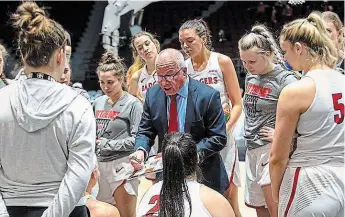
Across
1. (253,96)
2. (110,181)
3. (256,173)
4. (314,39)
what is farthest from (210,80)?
(314,39)

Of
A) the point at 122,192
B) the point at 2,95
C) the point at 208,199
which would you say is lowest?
the point at 122,192

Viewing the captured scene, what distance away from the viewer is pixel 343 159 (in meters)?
2.42

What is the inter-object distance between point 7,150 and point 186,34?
5.94 ft

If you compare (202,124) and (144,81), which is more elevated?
(144,81)

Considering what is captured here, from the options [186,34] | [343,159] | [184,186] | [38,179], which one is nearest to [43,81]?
[38,179]

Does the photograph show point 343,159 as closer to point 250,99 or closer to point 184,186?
point 184,186

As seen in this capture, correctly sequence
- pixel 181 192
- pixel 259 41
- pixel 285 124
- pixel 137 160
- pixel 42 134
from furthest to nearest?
pixel 259 41 → pixel 137 160 → pixel 285 124 → pixel 181 192 → pixel 42 134

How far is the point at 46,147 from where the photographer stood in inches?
80.5

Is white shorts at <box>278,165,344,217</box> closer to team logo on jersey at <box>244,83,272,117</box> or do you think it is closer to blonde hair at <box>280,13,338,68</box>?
blonde hair at <box>280,13,338,68</box>

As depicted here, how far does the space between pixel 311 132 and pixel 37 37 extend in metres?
1.15

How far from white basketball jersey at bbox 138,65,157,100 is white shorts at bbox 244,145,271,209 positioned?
3.50ft

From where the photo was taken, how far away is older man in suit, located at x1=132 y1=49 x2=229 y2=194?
286 centimetres

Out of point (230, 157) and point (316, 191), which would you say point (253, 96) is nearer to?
point (230, 157)

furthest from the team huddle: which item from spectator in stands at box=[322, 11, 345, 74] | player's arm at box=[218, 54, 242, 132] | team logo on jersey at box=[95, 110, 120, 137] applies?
team logo on jersey at box=[95, 110, 120, 137]
